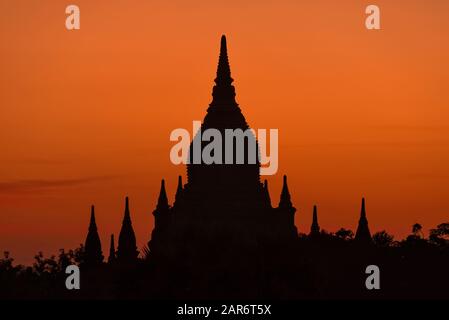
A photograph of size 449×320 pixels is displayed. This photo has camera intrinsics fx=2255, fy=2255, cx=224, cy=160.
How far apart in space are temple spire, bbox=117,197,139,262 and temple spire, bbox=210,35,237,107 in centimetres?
1108

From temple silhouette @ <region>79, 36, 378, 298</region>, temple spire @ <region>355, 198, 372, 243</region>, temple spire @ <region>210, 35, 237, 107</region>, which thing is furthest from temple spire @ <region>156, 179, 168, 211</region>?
temple spire @ <region>355, 198, 372, 243</region>

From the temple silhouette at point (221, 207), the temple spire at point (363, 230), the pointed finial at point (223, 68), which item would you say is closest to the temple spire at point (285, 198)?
the temple silhouette at point (221, 207)

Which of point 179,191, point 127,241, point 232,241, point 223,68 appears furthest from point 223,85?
point 232,241

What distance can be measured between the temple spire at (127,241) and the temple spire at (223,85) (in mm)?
11082

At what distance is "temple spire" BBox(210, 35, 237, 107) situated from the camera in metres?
158

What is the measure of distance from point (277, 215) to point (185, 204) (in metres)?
6.43

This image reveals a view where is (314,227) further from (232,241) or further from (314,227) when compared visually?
(232,241)

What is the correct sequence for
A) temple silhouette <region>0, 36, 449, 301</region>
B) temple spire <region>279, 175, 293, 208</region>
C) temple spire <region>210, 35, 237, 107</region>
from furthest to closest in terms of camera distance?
temple spire <region>210, 35, 237, 107</region>, temple spire <region>279, 175, 293, 208</region>, temple silhouette <region>0, 36, 449, 301</region>

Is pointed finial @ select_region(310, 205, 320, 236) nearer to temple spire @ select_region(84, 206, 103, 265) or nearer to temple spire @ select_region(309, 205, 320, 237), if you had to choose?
temple spire @ select_region(309, 205, 320, 237)

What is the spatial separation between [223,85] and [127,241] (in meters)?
15.3

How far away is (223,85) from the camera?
519 feet

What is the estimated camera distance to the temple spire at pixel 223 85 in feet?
518
